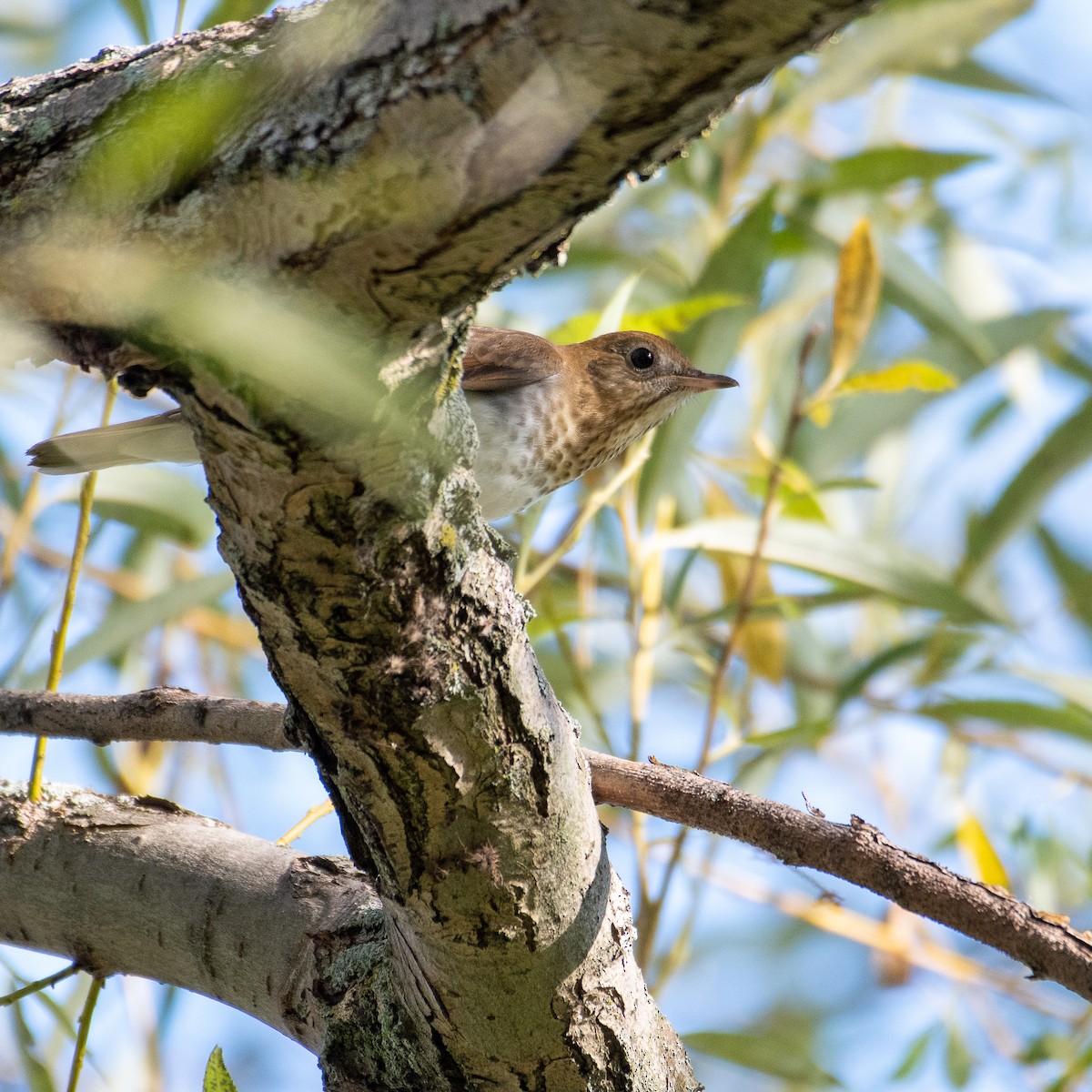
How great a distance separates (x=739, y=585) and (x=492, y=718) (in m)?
2.40

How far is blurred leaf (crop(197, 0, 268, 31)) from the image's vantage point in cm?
236

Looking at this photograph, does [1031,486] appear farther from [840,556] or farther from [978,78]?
[978,78]

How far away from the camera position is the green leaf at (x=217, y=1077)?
1761 mm

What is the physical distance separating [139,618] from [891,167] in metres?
2.31

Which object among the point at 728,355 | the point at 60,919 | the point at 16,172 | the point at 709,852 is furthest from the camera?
the point at 728,355

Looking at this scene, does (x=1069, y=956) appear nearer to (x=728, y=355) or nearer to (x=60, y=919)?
(x=60, y=919)

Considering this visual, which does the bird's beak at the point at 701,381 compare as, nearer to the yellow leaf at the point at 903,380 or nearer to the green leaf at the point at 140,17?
the yellow leaf at the point at 903,380

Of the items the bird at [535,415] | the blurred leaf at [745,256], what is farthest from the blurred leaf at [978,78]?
the bird at [535,415]

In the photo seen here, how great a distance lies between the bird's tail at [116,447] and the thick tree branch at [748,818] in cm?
98

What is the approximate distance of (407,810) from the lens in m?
1.43

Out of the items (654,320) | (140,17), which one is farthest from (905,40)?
(140,17)

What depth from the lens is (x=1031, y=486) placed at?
3.36m

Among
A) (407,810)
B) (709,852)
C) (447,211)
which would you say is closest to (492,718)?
(407,810)

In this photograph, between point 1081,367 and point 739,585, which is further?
point 1081,367
